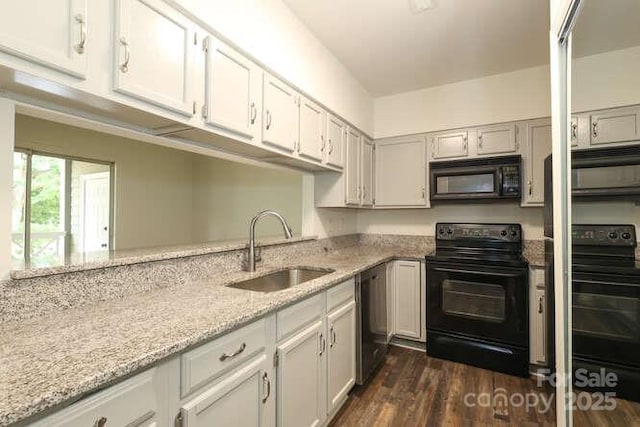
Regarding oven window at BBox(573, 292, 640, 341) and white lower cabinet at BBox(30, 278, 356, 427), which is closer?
white lower cabinet at BBox(30, 278, 356, 427)

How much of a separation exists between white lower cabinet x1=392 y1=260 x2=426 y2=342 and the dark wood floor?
321mm

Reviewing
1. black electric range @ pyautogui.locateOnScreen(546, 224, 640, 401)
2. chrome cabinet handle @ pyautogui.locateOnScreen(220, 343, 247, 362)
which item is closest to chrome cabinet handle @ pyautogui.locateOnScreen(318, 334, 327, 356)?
chrome cabinet handle @ pyautogui.locateOnScreen(220, 343, 247, 362)

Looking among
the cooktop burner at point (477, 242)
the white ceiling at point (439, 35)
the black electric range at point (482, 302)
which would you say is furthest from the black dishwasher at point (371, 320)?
the white ceiling at point (439, 35)

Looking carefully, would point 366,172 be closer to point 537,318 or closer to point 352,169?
point 352,169

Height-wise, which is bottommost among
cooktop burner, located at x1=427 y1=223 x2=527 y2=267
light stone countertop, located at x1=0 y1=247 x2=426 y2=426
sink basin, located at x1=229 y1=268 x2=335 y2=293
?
sink basin, located at x1=229 y1=268 x2=335 y2=293

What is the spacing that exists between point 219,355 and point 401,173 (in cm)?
265

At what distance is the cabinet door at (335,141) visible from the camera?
2473 millimetres

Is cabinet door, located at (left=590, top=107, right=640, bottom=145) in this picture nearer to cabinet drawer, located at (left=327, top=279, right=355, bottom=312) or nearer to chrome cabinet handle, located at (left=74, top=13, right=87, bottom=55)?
cabinet drawer, located at (left=327, top=279, right=355, bottom=312)

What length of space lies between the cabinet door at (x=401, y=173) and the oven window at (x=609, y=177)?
1.33 meters

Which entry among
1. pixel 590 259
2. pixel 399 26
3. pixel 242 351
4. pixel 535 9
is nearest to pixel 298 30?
A: pixel 399 26

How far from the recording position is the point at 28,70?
2.88 feet

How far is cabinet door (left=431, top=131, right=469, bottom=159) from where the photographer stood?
2.94m

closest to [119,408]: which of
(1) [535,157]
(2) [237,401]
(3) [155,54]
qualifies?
(2) [237,401]

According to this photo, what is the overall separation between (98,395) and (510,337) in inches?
105
